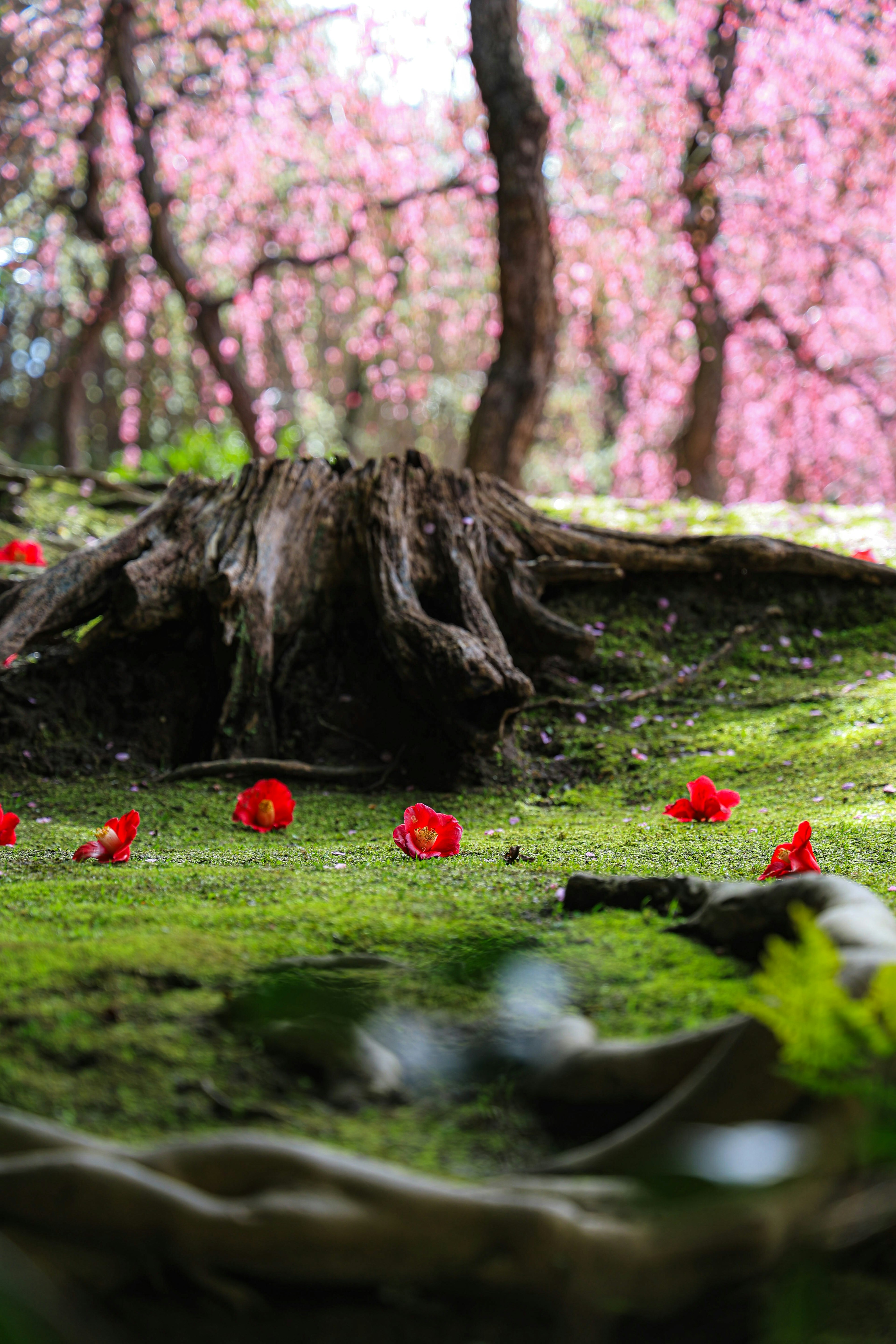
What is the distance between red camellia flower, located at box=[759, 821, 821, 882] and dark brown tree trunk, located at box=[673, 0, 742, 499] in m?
10.7

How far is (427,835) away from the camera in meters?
2.45

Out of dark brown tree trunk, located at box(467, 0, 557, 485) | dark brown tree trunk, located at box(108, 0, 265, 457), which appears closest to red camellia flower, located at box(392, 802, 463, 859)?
dark brown tree trunk, located at box(467, 0, 557, 485)

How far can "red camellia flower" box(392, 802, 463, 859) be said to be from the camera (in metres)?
2.44

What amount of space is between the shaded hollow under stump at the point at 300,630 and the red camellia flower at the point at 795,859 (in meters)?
1.39

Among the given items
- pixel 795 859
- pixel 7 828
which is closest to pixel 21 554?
pixel 7 828

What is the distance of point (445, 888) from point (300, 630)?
2.15 m

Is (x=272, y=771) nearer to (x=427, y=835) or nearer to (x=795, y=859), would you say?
(x=427, y=835)

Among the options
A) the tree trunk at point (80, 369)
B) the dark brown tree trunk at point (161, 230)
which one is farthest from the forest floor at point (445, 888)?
the tree trunk at point (80, 369)

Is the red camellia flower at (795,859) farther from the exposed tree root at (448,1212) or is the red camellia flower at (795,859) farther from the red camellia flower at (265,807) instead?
the red camellia flower at (265,807)

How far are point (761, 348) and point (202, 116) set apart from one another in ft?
33.8

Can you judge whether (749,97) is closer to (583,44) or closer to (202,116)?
(583,44)

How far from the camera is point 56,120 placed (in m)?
13.1

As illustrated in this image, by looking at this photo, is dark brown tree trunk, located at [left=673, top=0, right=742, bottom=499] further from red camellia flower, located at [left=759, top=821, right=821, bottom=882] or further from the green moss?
red camellia flower, located at [left=759, top=821, right=821, bottom=882]

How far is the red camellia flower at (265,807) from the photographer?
9.52ft
